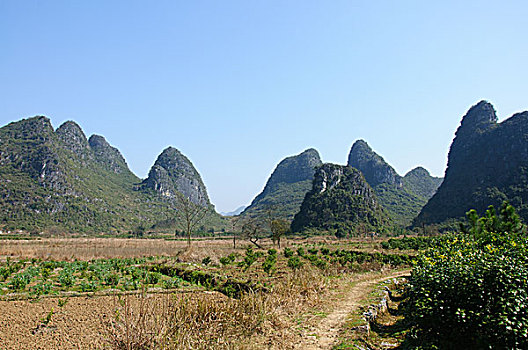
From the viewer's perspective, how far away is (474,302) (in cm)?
468

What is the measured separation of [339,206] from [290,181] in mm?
91987

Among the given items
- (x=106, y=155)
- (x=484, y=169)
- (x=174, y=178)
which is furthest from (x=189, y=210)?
(x=106, y=155)

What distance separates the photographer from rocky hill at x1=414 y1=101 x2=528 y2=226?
69.6m

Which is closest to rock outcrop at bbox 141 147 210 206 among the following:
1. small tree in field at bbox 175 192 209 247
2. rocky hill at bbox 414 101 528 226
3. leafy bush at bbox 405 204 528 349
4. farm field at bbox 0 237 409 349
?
rocky hill at bbox 414 101 528 226

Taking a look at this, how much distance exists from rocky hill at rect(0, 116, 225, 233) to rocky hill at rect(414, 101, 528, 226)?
84232mm

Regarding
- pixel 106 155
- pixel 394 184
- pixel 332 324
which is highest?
pixel 106 155

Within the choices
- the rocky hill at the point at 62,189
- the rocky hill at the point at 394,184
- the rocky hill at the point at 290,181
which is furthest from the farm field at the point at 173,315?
the rocky hill at the point at 290,181

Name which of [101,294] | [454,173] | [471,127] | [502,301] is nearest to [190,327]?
[502,301]

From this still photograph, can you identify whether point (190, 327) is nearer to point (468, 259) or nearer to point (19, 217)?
point (468, 259)

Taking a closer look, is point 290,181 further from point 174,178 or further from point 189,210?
point 189,210

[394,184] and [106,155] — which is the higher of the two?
[106,155]

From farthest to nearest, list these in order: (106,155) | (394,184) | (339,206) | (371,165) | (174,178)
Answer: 1. (174,178)
2. (106,155)
3. (371,165)
4. (394,184)
5. (339,206)

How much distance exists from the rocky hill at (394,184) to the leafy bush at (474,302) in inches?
4178

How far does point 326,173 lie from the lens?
10144 cm
